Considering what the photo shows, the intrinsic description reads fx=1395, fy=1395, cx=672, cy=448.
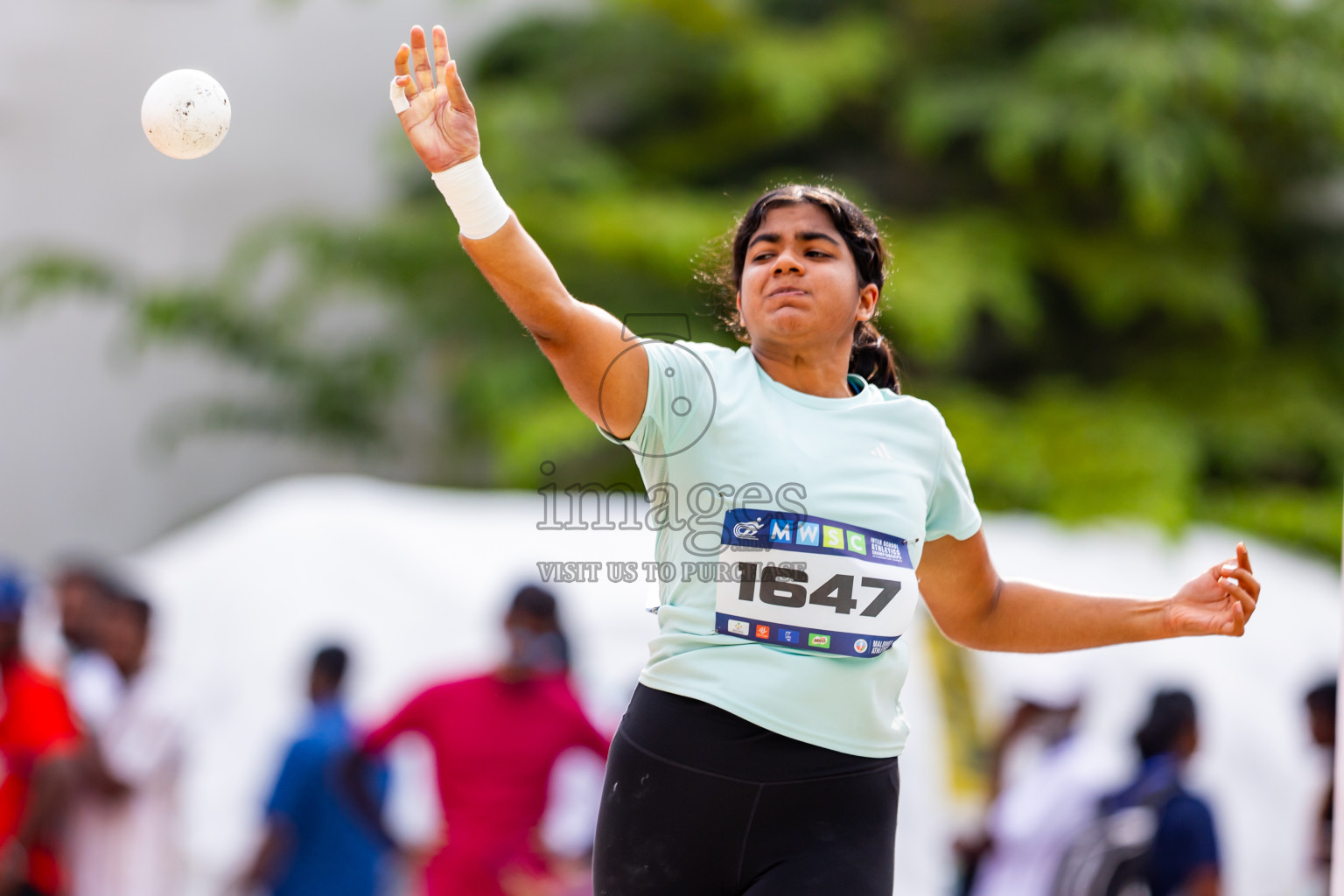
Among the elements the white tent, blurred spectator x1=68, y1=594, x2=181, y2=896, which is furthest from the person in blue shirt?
blurred spectator x1=68, y1=594, x2=181, y2=896

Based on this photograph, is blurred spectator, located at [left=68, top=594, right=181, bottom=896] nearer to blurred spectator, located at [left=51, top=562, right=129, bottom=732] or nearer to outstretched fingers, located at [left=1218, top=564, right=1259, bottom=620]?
blurred spectator, located at [left=51, top=562, right=129, bottom=732]

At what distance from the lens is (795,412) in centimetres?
203

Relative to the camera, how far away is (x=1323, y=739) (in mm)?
4824

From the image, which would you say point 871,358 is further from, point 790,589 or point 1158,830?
point 1158,830

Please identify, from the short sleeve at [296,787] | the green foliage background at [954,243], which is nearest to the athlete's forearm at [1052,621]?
the short sleeve at [296,787]

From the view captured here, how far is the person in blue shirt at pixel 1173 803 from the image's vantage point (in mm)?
4441

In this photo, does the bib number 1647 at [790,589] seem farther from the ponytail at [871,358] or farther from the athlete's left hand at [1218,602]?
the athlete's left hand at [1218,602]

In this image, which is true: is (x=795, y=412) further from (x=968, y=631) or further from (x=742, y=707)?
(x=968, y=631)

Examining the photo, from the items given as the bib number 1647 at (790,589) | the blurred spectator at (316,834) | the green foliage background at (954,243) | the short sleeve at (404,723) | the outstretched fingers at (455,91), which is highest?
the green foliage background at (954,243)

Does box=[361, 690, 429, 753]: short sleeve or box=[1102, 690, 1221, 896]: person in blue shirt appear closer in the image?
box=[361, 690, 429, 753]: short sleeve

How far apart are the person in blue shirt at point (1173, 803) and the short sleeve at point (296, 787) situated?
269cm

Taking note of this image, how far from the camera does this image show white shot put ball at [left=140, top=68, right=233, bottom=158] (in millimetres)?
2254

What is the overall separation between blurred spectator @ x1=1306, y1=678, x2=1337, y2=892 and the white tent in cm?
75

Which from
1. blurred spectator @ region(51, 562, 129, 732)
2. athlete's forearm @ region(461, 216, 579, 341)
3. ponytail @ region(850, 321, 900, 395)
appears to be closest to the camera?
athlete's forearm @ region(461, 216, 579, 341)
